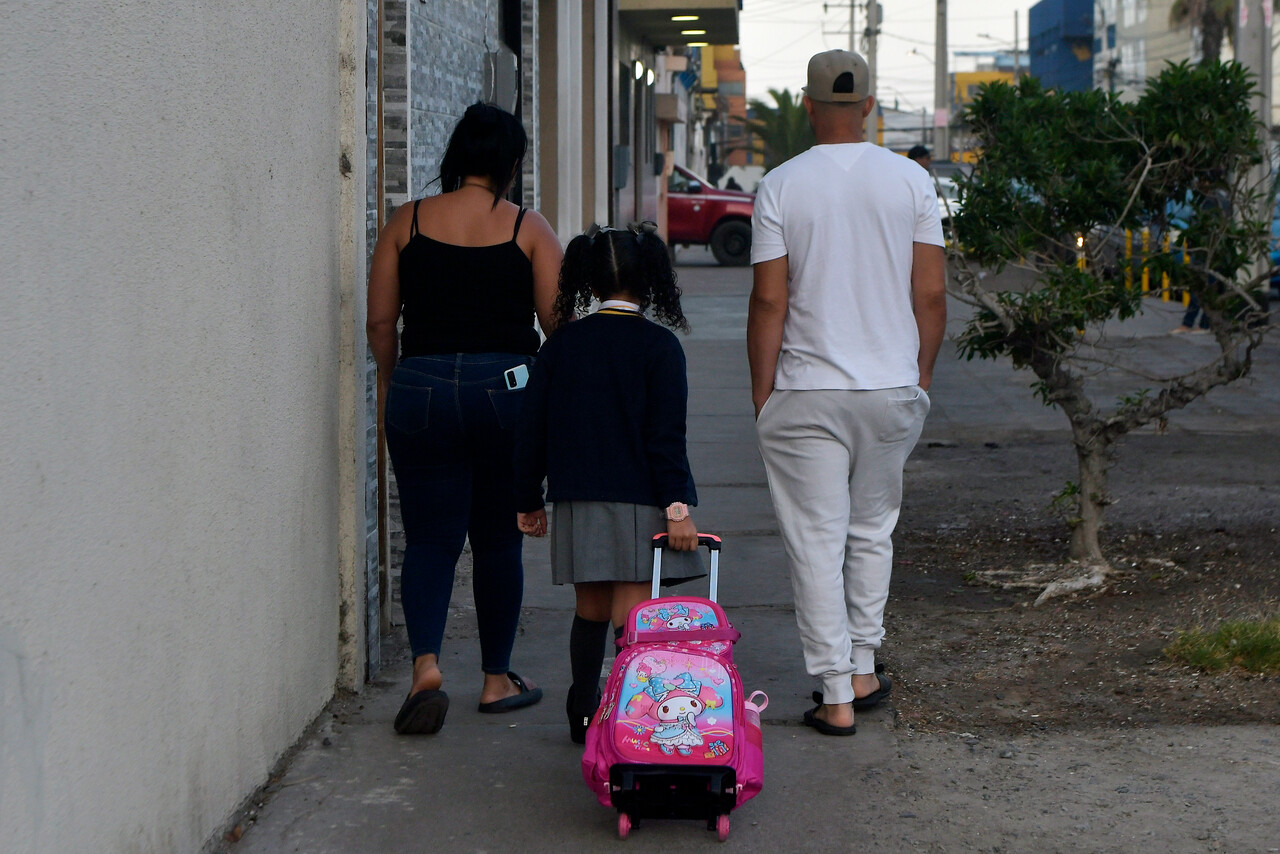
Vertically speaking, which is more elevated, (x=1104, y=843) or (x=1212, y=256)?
(x=1212, y=256)

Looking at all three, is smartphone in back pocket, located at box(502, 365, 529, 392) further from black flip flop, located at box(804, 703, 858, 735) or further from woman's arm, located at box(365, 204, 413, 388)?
black flip flop, located at box(804, 703, 858, 735)

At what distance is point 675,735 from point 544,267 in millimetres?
1416

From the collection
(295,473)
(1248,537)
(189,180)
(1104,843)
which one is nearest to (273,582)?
(295,473)

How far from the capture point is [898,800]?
12.1ft

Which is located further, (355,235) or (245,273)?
(355,235)

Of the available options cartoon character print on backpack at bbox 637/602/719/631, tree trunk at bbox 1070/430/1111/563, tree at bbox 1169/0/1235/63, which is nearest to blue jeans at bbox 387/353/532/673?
cartoon character print on backpack at bbox 637/602/719/631

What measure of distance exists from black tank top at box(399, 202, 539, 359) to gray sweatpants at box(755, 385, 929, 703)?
0.77 m

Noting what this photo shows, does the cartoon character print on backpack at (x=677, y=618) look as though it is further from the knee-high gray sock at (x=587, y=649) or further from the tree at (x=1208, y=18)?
the tree at (x=1208, y=18)

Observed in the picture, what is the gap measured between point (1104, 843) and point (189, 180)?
2465 mm

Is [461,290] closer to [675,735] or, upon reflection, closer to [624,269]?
[624,269]

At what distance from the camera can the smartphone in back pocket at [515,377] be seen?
4090mm

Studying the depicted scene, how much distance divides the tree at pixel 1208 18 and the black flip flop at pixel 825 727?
1578 inches

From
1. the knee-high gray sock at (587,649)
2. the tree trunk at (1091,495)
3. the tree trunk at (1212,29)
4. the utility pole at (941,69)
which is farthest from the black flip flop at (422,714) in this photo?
the utility pole at (941,69)

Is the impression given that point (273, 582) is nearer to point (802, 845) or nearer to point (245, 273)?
point (245, 273)
